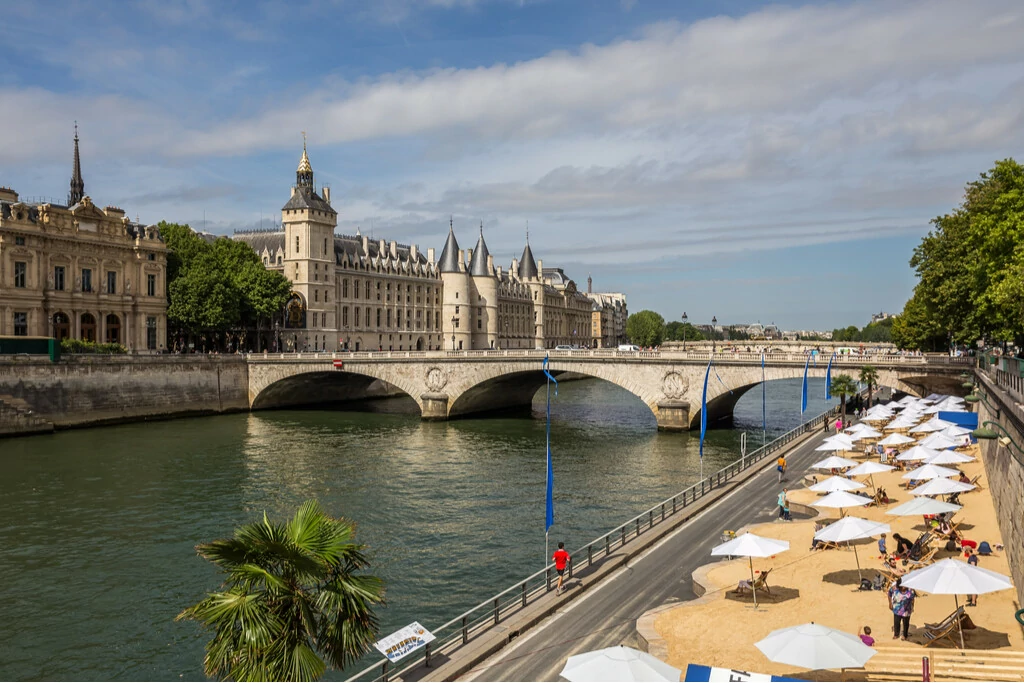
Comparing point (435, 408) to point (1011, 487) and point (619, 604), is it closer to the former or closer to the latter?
point (619, 604)

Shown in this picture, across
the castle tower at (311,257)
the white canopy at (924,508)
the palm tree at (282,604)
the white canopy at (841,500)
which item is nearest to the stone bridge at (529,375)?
the castle tower at (311,257)

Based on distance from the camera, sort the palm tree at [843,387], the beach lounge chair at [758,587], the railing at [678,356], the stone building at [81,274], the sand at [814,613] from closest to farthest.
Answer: the sand at [814,613]
the beach lounge chair at [758,587]
the railing at [678,356]
the palm tree at [843,387]
the stone building at [81,274]

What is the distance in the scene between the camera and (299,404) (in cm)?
9256

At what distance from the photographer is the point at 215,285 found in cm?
9100

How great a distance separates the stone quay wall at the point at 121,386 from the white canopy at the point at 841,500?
61.6 m

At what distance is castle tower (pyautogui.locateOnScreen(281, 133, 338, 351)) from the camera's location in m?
112

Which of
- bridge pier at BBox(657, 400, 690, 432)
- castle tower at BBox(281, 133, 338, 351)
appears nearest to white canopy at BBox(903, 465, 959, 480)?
bridge pier at BBox(657, 400, 690, 432)

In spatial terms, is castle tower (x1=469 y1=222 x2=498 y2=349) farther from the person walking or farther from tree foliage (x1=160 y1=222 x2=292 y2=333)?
the person walking

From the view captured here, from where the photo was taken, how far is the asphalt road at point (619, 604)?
695 inches

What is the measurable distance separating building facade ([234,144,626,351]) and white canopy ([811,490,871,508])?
91.3 meters

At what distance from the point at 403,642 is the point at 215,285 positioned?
81070mm

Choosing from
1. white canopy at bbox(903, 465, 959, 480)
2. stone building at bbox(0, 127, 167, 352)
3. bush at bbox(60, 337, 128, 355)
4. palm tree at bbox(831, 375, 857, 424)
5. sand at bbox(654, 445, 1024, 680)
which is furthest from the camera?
stone building at bbox(0, 127, 167, 352)

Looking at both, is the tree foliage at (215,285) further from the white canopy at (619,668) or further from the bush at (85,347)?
the white canopy at (619,668)

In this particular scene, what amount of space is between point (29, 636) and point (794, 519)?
85.0 feet
